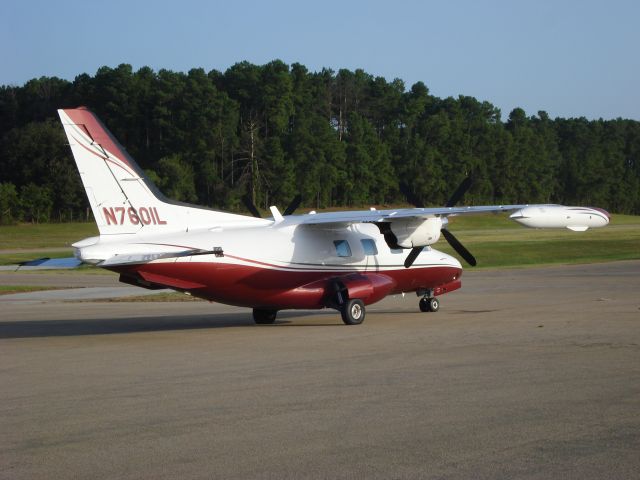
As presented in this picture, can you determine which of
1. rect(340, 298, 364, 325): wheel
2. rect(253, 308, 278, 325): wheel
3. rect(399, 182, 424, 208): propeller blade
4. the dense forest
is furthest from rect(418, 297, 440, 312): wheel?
the dense forest

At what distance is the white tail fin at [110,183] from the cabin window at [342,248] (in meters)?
5.05

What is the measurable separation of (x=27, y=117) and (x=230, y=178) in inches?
1156

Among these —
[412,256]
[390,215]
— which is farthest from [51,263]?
[412,256]

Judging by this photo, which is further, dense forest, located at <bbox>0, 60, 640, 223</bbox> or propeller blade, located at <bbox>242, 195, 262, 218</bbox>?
dense forest, located at <bbox>0, 60, 640, 223</bbox>

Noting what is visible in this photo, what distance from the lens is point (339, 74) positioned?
133 meters

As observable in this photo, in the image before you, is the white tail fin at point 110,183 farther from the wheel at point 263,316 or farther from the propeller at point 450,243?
the propeller at point 450,243

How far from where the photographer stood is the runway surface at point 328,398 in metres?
9.12

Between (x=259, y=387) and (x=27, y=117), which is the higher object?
(x=27, y=117)

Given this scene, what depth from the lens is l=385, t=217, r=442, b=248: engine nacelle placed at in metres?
23.6

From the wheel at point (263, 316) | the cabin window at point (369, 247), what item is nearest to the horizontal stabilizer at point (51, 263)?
the wheel at point (263, 316)

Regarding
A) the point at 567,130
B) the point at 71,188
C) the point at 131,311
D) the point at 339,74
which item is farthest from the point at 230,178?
the point at 567,130

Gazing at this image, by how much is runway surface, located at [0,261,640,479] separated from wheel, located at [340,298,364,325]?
354 mm

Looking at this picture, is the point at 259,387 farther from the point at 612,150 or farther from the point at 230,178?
the point at 612,150

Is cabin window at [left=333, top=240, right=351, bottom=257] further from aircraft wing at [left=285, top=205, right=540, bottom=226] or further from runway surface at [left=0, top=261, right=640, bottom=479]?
runway surface at [left=0, top=261, right=640, bottom=479]
